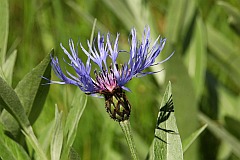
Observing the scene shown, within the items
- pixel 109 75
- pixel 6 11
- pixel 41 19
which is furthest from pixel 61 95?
pixel 109 75

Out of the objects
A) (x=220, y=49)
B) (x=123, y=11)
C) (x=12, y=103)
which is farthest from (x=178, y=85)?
(x=12, y=103)

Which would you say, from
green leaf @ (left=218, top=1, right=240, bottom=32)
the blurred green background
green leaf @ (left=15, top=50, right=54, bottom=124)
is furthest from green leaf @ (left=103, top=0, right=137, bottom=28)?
green leaf @ (left=15, top=50, right=54, bottom=124)

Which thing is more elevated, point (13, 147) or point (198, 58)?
point (13, 147)

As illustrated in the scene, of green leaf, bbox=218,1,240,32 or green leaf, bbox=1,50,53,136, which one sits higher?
green leaf, bbox=1,50,53,136

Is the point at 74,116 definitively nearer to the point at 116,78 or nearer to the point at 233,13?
the point at 116,78

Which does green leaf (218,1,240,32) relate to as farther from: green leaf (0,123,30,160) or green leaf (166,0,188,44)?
green leaf (0,123,30,160)

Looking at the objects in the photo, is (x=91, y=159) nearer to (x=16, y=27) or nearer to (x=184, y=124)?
(x=184, y=124)
